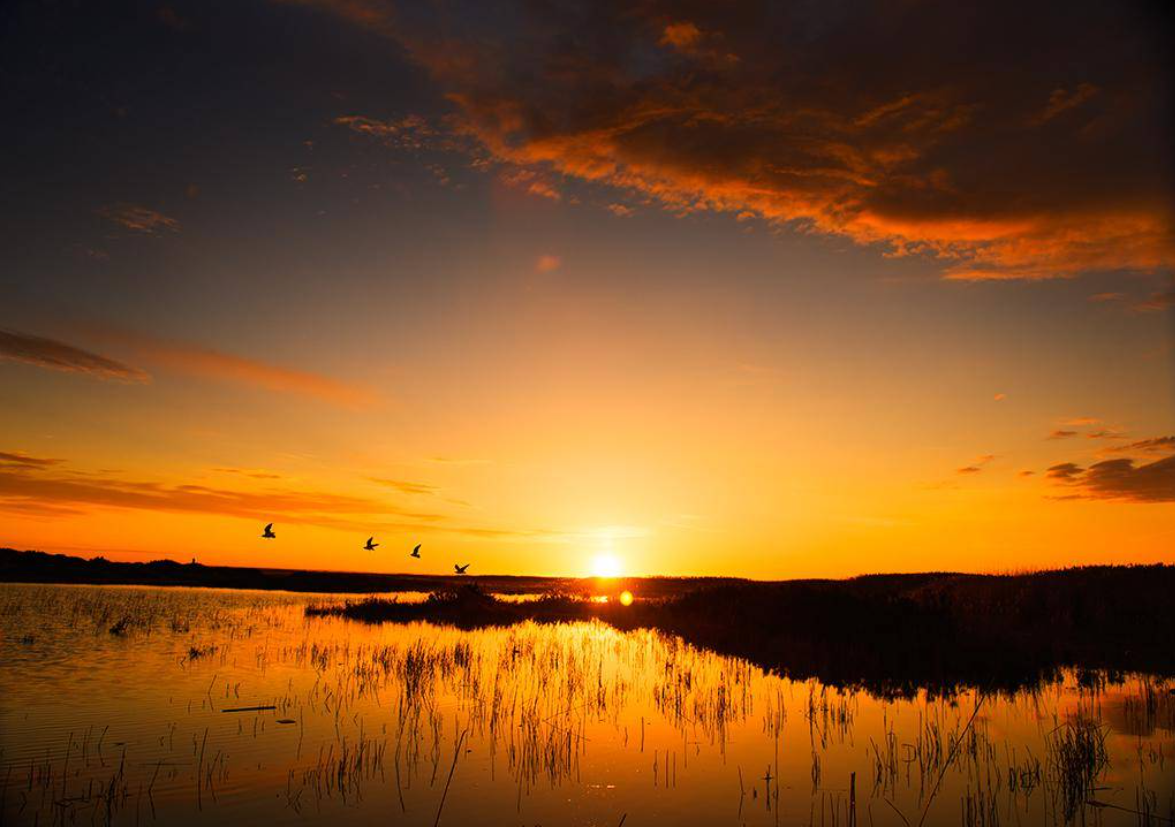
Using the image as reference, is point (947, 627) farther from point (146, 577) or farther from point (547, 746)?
point (146, 577)

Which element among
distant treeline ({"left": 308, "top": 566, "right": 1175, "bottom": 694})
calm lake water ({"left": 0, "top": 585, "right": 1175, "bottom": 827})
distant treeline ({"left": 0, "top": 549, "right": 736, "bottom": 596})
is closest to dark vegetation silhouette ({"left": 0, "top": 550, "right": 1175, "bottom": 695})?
distant treeline ({"left": 308, "top": 566, "right": 1175, "bottom": 694})

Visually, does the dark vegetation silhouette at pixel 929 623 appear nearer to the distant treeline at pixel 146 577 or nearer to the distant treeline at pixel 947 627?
the distant treeline at pixel 947 627

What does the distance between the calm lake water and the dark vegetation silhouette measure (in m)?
2.50

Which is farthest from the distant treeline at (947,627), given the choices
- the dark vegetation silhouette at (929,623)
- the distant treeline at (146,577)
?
the distant treeline at (146,577)

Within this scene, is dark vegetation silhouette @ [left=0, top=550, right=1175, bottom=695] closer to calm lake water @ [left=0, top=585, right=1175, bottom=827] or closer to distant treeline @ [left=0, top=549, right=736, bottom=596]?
calm lake water @ [left=0, top=585, right=1175, bottom=827]

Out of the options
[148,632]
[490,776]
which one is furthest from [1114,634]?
[148,632]

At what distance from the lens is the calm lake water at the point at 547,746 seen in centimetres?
1081

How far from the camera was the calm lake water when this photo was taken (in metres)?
10.8

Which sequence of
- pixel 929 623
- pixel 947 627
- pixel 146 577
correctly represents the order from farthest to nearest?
pixel 146 577 → pixel 929 623 → pixel 947 627

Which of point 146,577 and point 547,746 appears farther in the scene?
point 146,577

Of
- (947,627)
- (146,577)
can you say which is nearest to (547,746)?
(947,627)

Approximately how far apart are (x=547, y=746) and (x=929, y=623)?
72.5 ft

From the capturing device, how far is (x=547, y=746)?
46.7 feet

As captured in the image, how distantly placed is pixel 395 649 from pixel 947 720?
66.8 ft
